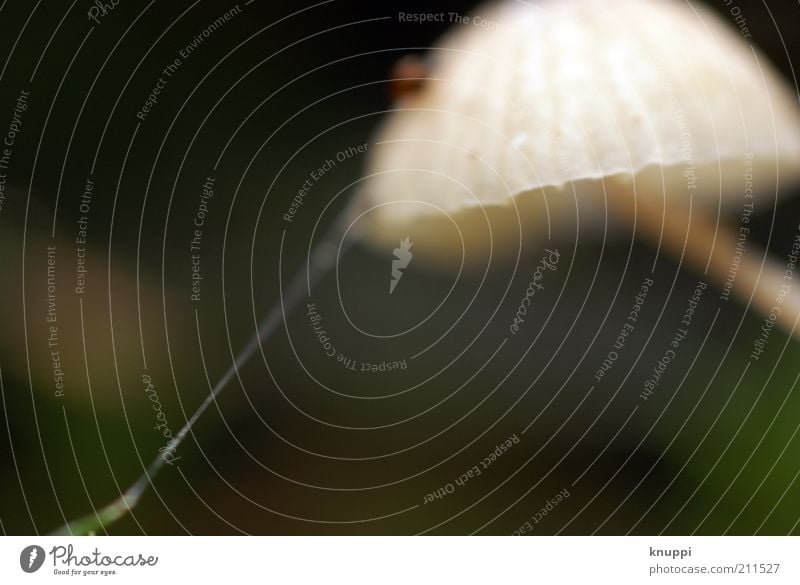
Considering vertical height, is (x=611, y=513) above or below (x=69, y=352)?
below

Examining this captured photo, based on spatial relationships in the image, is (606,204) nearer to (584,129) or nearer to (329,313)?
(584,129)

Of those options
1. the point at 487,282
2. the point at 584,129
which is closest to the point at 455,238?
the point at 487,282

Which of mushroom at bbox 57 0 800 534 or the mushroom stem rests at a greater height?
mushroom at bbox 57 0 800 534
